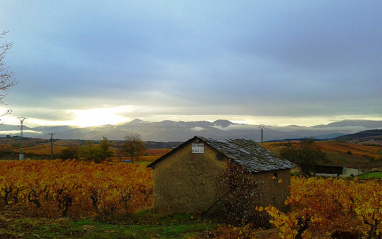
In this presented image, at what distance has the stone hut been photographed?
52.7 feet

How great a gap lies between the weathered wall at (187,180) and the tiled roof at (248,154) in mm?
657

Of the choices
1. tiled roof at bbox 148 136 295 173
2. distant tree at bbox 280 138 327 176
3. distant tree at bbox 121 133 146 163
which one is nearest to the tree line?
distant tree at bbox 121 133 146 163

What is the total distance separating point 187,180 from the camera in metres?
16.8

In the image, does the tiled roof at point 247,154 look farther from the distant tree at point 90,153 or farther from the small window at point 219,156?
the distant tree at point 90,153

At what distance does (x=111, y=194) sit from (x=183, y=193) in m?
7.03

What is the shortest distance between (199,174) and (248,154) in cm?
378

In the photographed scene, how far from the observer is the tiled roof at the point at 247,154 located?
637 inches

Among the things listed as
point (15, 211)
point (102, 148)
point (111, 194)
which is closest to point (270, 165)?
point (111, 194)

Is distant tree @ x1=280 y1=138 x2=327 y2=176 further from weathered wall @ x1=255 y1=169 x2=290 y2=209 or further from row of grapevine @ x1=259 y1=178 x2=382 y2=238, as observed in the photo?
row of grapevine @ x1=259 y1=178 x2=382 y2=238

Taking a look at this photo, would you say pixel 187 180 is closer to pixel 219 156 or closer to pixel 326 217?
pixel 219 156

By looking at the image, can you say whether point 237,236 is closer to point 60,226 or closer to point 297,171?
point 60,226

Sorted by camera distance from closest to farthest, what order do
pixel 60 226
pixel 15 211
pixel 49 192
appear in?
pixel 60 226 → pixel 15 211 → pixel 49 192

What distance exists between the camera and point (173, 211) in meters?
17.1

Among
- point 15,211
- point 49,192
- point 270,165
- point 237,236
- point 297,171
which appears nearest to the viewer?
point 237,236
